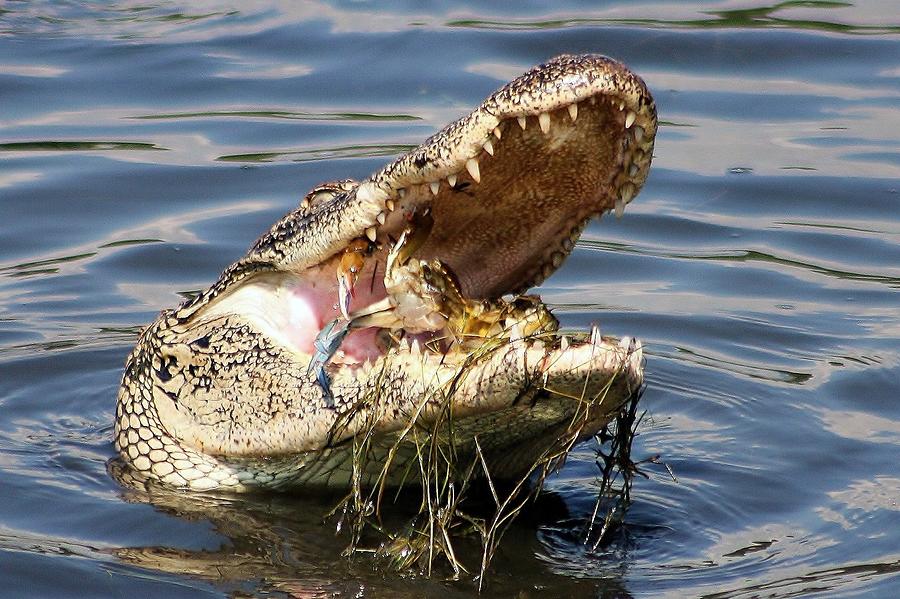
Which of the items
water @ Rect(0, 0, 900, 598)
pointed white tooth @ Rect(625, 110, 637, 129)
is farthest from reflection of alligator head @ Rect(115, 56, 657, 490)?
water @ Rect(0, 0, 900, 598)

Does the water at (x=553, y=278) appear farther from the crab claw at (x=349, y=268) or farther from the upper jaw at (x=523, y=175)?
the upper jaw at (x=523, y=175)

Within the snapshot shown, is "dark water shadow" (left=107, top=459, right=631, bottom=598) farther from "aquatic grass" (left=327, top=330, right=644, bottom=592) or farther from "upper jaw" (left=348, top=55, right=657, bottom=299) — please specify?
"upper jaw" (left=348, top=55, right=657, bottom=299)

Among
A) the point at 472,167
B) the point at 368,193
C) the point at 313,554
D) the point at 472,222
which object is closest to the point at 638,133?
the point at 472,167

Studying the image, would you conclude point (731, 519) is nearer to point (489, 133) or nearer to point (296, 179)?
point (489, 133)

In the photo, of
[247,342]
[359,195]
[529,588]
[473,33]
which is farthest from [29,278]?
[473,33]

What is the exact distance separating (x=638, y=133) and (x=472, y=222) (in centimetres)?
64

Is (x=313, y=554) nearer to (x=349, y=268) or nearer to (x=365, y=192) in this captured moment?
(x=349, y=268)

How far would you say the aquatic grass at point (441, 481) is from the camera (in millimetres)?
4098

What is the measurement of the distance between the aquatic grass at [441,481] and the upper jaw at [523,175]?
442 millimetres

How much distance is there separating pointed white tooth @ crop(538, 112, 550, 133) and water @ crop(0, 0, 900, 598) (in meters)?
1.26

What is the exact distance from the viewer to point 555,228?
4598 mm

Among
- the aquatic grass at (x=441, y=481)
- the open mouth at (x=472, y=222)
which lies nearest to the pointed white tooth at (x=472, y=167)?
the open mouth at (x=472, y=222)

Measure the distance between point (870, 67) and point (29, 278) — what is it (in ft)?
18.6

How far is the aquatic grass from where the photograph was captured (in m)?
4.10
